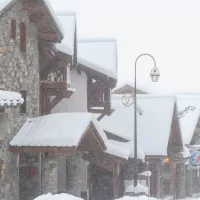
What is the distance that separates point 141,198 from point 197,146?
2632 cm

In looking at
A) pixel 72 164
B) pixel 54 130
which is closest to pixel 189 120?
pixel 72 164

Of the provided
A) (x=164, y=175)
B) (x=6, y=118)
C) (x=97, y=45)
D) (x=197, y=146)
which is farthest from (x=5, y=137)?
(x=197, y=146)

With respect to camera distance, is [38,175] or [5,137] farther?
[38,175]

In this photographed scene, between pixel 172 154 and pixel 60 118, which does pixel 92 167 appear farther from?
pixel 60 118

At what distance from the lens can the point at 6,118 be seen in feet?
62.0

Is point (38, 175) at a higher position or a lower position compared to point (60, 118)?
lower

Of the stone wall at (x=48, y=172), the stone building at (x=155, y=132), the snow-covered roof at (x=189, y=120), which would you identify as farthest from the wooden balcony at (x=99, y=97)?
the snow-covered roof at (x=189, y=120)

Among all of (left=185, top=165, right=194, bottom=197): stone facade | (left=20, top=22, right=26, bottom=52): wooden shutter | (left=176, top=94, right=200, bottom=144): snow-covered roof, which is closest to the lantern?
(left=20, top=22, right=26, bottom=52): wooden shutter

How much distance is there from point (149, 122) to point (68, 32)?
11.5 m

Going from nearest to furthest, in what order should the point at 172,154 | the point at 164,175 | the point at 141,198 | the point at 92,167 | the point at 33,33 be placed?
the point at 141,198, the point at 33,33, the point at 92,167, the point at 172,154, the point at 164,175

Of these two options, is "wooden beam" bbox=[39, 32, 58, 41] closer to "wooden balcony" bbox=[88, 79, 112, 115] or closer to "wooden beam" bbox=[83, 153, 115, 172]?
"wooden beam" bbox=[83, 153, 115, 172]

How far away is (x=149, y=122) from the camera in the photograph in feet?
112

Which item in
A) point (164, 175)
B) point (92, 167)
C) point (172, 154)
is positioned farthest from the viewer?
point (164, 175)

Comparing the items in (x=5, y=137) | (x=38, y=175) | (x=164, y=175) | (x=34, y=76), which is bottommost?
(x=164, y=175)
